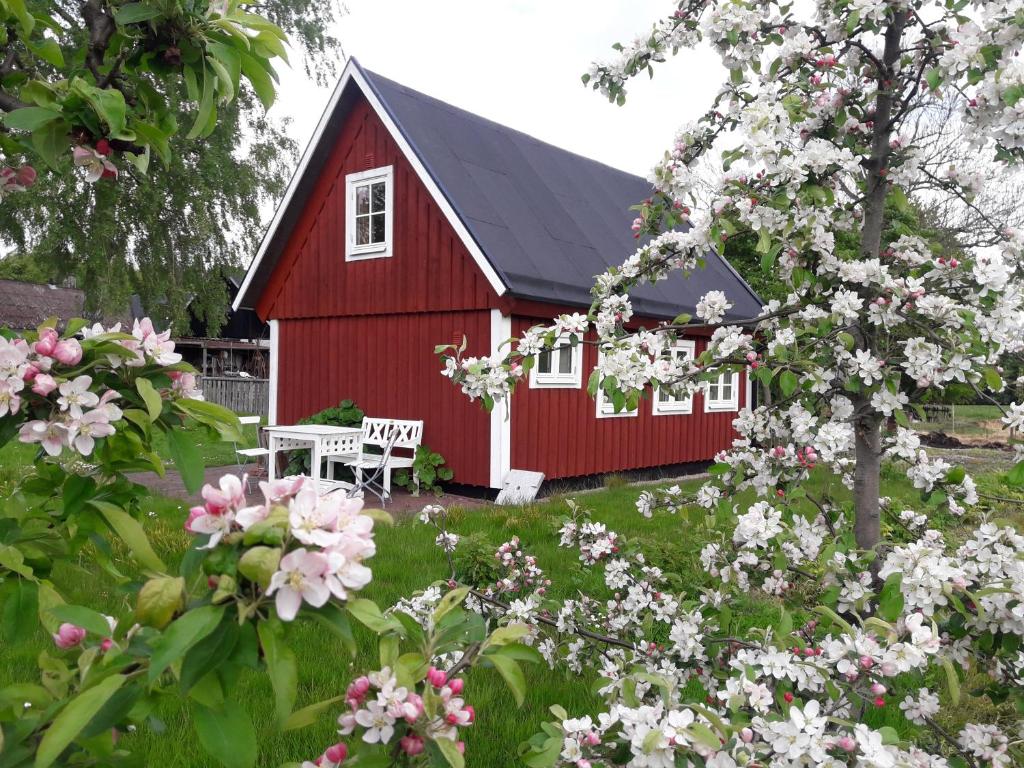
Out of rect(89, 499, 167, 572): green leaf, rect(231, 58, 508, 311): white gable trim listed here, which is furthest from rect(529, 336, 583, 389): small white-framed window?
rect(89, 499, 167, 572): green leaf

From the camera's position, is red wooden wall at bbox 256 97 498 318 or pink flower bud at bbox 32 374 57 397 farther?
red wooden wall at bbox 256 97 498 318

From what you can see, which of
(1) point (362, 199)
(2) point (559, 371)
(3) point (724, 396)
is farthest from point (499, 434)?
(3) point (724, 396)

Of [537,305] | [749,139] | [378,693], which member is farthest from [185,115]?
[378,693]

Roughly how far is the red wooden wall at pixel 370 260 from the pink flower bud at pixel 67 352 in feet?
24.3

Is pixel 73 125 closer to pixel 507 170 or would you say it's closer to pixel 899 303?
pixel 899 303

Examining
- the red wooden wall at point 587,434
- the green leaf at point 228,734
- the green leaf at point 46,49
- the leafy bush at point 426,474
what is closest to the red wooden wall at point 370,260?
the red wooden wall at point 587,434

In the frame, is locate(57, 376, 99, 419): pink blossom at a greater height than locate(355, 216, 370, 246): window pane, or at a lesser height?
lesser

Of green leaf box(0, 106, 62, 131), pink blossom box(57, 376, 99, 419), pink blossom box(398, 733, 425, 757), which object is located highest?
green leaf box(0, 106, 62, 131)

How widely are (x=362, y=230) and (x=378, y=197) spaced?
1.76ft

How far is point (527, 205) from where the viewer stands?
33.6 feet

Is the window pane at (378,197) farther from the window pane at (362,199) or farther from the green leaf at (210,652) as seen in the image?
the green leaf at (210,652)

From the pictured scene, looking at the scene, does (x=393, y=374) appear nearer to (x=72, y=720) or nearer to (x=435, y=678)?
(x=435, y=678)

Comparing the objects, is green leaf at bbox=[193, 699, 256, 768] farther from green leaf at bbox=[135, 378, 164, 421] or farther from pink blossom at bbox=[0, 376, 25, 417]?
pink blossom at bbox=[0, 376, 25, 417]

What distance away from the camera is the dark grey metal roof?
8812mm
